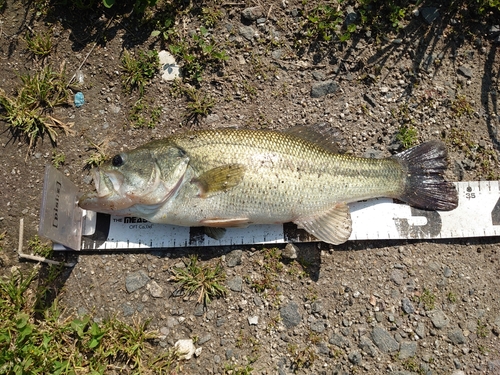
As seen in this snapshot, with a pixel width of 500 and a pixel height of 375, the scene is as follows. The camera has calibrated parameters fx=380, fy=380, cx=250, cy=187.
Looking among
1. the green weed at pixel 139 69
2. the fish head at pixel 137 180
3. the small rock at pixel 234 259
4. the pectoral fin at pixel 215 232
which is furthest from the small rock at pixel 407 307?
the green weed at pixel 139 69

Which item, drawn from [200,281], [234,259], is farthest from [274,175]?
[200,281]

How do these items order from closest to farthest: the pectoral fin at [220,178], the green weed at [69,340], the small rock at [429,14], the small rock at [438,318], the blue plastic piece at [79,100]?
the pectoral fin at [220,178]
the green weed at [69,340]
the small rock at [438,318]
the blue plastic piece at [79,100]
the small rock at [429,14]

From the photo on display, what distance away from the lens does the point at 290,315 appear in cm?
423

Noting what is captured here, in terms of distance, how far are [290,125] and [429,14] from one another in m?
2.23

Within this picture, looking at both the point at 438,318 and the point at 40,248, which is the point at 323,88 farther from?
the point at 40,248

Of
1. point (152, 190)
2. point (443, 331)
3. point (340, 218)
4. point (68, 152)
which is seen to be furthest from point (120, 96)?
point (443, 331)

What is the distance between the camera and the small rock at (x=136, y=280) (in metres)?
4.27

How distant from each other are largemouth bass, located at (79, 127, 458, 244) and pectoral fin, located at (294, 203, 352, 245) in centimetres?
1

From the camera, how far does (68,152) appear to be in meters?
4.51

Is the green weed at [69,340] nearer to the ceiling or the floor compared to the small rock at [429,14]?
nearer to the floor

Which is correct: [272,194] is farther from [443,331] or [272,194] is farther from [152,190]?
[443,331]

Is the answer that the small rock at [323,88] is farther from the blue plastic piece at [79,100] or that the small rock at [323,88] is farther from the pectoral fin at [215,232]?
the blue plastic piece at [79,100]

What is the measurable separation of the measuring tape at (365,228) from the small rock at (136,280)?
12.5 inches

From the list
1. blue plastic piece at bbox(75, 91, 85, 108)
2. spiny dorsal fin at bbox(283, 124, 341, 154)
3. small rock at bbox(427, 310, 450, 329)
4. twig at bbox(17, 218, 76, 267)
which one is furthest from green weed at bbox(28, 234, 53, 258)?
small rock at bbox(427, 310, 450, 329)
